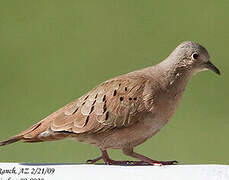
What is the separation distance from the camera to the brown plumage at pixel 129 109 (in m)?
4.84

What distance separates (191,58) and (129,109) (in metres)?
0.62

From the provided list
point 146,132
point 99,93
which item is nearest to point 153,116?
point 146,132

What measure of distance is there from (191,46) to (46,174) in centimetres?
147

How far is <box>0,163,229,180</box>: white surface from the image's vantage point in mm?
4551

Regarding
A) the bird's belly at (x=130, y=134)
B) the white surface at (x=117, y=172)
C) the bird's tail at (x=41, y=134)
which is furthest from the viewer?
the bird's tail at (x=41, y=134)

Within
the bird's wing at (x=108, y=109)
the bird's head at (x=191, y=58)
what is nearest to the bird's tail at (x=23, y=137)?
the bird's wing at (x=108, y=109)

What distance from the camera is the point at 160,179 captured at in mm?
4523

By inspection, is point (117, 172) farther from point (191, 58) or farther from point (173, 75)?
point (191, 58)

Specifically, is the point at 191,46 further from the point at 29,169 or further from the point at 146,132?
the point at 29,169

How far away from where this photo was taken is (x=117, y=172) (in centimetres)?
469

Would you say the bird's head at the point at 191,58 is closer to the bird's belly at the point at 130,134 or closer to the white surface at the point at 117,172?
the bird's belly at the point at 130,134

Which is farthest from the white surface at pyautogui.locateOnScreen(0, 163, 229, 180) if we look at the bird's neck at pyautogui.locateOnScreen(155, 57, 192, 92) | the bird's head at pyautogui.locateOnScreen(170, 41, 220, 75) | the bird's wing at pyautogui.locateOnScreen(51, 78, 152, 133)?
the bird's head at pyautogui.locateOnScreen(170, 41, 220, 75)

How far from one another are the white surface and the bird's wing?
0.99 ft

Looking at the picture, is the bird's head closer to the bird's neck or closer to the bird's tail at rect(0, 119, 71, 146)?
the bird's neck
